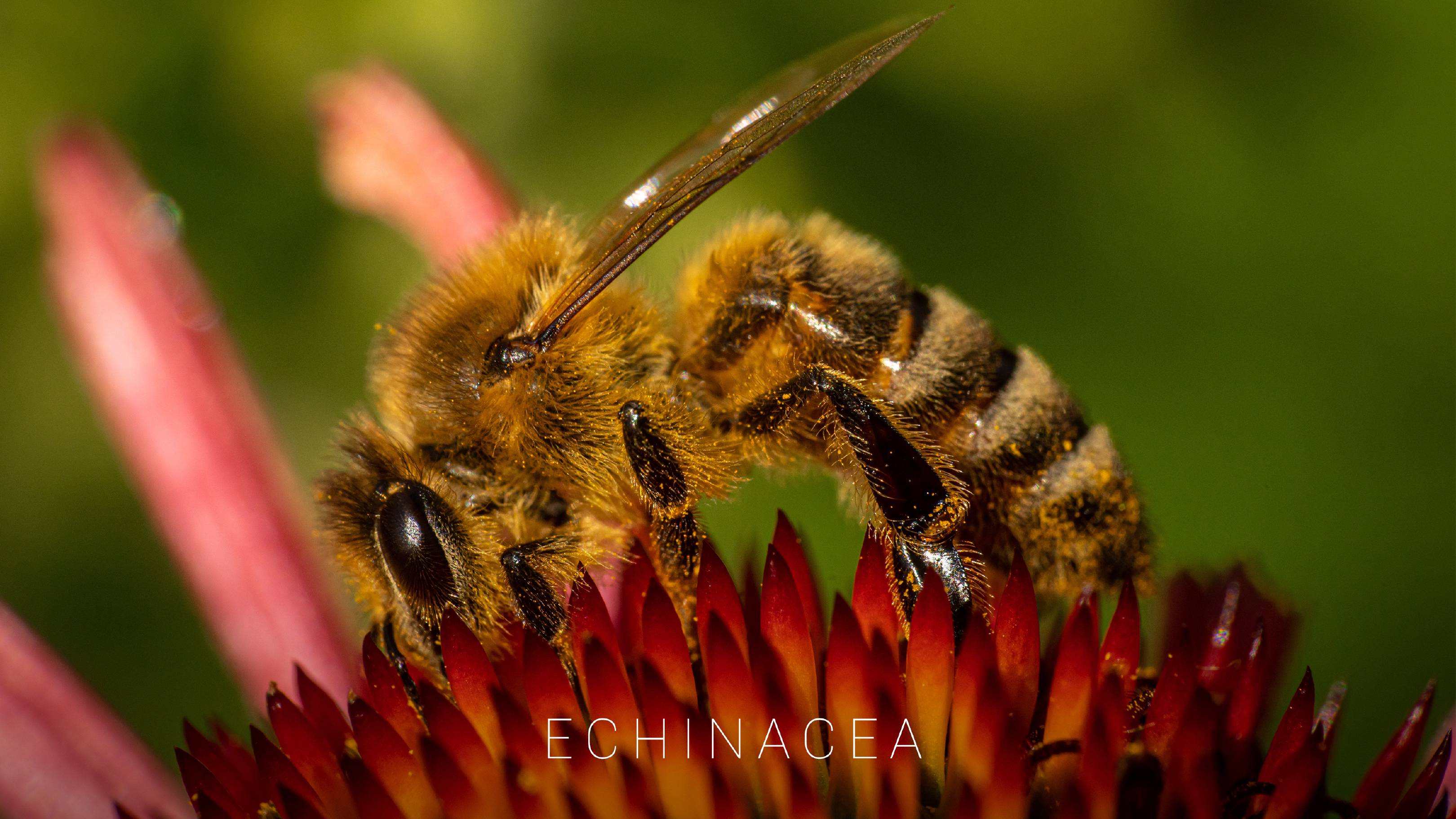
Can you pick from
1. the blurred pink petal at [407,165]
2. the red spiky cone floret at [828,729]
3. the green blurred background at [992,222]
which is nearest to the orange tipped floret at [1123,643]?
the red spiky cone floret at [828,729]

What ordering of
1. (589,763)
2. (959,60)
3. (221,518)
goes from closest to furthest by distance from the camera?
(589,763)
(221,518)
(959,60)

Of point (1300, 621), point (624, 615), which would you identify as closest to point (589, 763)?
point (624, 615)

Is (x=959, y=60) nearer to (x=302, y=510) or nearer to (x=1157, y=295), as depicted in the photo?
(x=1157, y=295)

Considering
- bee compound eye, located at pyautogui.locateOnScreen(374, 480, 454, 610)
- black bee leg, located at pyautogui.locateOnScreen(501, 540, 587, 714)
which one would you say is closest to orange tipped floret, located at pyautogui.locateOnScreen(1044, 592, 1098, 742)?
black bee leg, located at pyautogui.locateOnScreen(501, 540, 587, 714)

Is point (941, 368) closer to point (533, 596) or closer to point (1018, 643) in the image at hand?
point (1018, 643)

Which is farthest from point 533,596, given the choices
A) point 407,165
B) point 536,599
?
point 407,165

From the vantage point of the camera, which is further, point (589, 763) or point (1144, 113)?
point (1144, 113)

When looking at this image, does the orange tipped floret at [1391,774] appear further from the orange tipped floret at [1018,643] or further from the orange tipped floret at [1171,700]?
the orange tipped floret at [1018,643]
